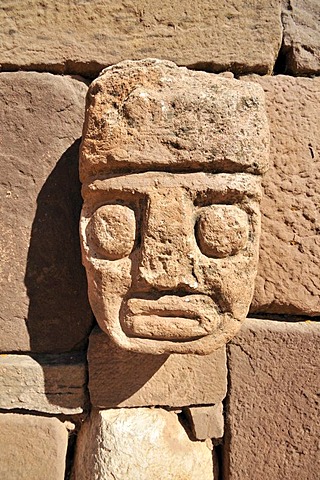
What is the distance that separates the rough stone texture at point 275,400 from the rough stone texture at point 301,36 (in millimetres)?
946

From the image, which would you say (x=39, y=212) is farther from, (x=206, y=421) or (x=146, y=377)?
(x=206, y=421)

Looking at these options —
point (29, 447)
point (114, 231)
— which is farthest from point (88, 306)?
point (29, 447)

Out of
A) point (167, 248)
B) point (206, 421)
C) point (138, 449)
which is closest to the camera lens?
point (167, 248)

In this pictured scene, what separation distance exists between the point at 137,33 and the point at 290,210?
0.81 meters

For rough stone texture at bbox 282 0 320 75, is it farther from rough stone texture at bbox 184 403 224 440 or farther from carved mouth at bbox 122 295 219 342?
rough stone texture at bbox 184 403 224 440

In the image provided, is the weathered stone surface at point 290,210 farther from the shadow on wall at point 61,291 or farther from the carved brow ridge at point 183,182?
the shadow on wall at point 61,291

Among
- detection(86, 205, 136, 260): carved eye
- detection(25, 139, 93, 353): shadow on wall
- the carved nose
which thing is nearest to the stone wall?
detection(25, 139, 93, 353): shadow on wall

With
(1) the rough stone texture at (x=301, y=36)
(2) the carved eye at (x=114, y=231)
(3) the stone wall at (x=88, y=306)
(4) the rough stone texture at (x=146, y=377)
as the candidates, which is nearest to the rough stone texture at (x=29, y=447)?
(3) the stone wall at (x=88, y=306)

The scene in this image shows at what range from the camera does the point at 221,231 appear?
1.19 meters

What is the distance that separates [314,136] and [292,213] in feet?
0.92

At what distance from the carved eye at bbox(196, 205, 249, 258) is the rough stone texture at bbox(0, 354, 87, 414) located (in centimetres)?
65

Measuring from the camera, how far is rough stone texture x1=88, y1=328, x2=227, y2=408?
1488 millimetres

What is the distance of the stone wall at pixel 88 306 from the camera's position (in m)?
1.47

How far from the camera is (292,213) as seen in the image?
1527mm
